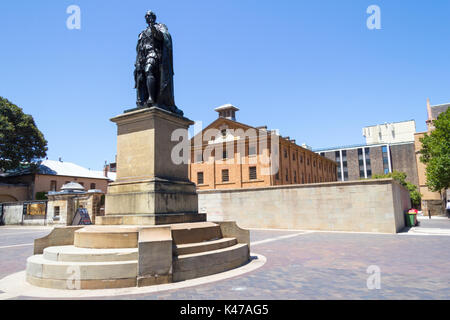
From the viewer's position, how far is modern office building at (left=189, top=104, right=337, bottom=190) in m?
36.0

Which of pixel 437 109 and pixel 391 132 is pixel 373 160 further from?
pixel 437 109

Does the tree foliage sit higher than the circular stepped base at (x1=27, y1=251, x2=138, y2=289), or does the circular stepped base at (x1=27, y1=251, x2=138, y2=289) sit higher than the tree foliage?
the tree foliage

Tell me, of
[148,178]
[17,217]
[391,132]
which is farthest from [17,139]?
[391,132]

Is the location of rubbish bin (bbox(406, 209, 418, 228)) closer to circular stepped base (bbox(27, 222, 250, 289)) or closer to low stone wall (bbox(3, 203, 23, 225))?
circular stepped base (bbox(27, 222, 250, 289))

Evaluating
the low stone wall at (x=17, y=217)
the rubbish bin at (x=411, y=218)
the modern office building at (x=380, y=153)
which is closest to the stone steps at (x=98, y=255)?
the rubbish bin at (x=411, y=218)

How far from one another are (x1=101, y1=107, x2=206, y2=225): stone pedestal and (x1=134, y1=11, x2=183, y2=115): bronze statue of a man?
595 millimetres

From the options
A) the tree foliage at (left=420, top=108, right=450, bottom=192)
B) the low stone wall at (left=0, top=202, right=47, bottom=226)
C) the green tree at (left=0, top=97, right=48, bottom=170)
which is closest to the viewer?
the tree foliage at (left=420, top=108, right=450, bottom=192)

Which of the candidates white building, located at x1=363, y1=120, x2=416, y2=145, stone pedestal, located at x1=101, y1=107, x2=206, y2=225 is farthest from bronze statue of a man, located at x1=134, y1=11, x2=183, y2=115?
white building, located at x1=363, y1=120, x2=416, y2=145

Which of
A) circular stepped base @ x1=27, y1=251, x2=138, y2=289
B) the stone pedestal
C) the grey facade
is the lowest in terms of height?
circular stepped base @ x1=27, y1=251, x2=138, y2=289

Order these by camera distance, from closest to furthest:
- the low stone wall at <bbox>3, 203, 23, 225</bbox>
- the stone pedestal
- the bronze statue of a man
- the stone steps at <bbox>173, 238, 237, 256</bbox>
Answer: the stone steps at <bbox>173, 238, 237, 256</bbox>
the stone pedestal
the bronze statue of a man
the low stone wall at <bbox>3, 203, 23, 225</bbox>

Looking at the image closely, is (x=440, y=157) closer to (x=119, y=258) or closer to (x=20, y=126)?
(x=119, y=258)

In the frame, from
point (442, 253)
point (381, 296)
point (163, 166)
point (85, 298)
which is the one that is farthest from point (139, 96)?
point (442, 253)

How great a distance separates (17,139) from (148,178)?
43480 mm

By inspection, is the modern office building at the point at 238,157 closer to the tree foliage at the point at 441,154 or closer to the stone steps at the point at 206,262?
the tree foliage at the point at 441,154
